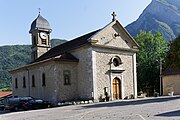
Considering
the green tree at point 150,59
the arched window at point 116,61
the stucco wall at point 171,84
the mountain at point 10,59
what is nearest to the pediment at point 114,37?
the arched window at point 116,61

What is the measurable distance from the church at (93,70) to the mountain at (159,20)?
323 ft

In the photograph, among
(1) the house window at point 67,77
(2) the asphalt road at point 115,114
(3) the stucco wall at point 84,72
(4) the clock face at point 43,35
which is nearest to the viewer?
(2) the asphalt road at point 115,114

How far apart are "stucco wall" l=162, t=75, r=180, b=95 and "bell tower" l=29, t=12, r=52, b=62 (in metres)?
20.1

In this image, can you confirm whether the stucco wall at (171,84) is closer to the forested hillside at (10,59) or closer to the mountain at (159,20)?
the forested hillside at (10,59)

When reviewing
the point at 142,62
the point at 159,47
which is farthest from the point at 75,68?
the point at 159,47

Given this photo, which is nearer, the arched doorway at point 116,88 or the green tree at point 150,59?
the arched doorway at point 116,88

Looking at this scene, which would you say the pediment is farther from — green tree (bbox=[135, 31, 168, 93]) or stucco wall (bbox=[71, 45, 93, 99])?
green tree (bbox=[135, 31, 168, 93])

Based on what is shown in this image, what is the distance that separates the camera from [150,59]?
5316 centimetres

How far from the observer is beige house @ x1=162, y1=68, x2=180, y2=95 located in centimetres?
4228

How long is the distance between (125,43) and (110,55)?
3154mm

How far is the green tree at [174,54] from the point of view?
839 inches

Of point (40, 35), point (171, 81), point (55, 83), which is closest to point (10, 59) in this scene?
point (40, 35)

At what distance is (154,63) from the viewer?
52.4 meters

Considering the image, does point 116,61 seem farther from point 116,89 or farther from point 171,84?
point 171,84
